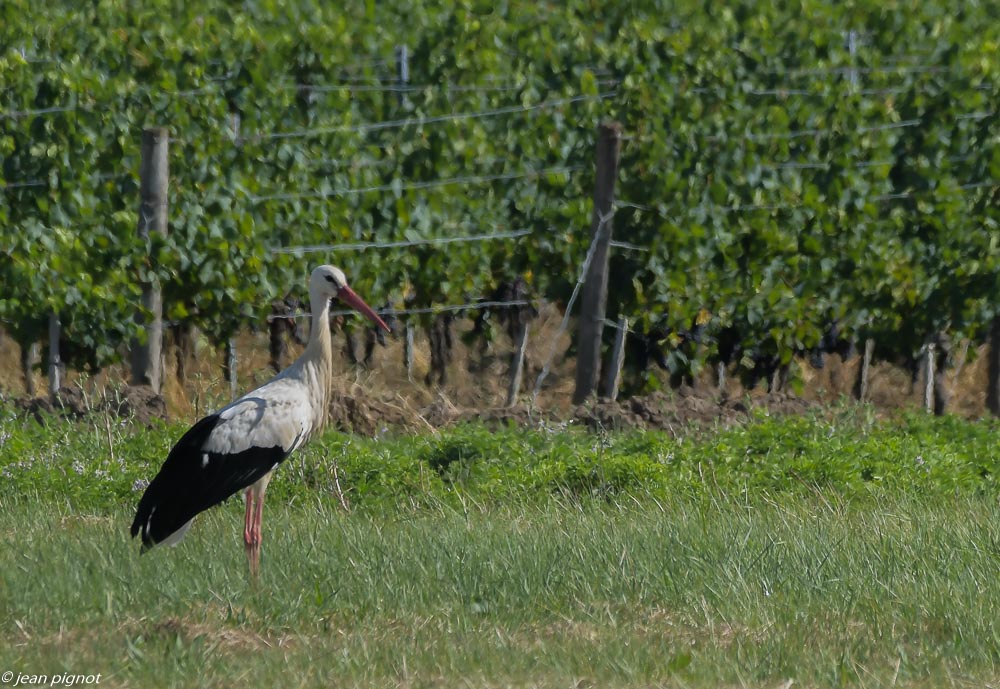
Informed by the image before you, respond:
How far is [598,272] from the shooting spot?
10055 mm

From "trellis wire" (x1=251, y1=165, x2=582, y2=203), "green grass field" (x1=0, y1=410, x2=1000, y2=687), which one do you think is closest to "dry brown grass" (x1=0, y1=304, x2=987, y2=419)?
"trellis wire" (x1=251, y1=165, x2=582, y2=203)

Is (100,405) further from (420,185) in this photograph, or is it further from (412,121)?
(412,121)

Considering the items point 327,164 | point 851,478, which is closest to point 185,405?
point 327,164

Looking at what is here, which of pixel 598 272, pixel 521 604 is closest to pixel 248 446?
pixel 521 604

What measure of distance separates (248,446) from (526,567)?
143 centimetres

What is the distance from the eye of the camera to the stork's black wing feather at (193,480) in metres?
6.18

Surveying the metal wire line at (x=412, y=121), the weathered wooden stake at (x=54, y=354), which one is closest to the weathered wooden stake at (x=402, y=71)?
the metal wire line at (x=412, y=121)

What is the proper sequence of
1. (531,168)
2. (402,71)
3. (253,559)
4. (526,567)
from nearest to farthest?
(526,567)
(253,559)
(531,168)
(402,71)

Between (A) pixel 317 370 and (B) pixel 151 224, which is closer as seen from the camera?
(A) pixel 317 370

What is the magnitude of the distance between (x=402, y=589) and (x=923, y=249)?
7350 mm

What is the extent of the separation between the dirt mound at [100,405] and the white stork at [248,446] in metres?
2.20

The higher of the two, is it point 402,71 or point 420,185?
point 402,71

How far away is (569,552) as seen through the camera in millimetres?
6102

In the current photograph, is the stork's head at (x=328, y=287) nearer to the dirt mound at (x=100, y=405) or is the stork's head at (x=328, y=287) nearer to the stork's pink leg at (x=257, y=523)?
the stork's pink leg at (x=257, y=523)
